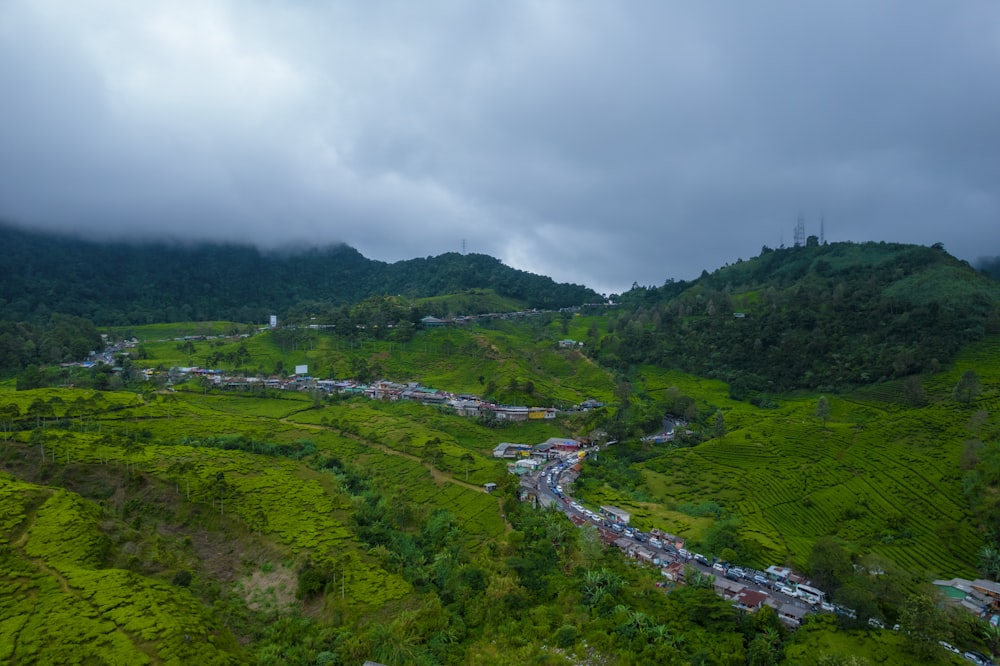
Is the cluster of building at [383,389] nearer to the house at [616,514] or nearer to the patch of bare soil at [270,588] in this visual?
the house at [616,514]

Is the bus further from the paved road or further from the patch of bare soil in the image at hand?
the patch of bare soil

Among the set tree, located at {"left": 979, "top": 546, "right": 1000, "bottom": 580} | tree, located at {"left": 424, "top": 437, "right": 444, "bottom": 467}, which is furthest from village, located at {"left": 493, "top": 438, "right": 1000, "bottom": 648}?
tree, located at {"left": 424, "top": 437, "right": 444, "bottom": 467}

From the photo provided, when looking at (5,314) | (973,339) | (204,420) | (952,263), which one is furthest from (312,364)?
(952,263)

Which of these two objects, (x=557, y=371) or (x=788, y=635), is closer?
(x=788, y=635)

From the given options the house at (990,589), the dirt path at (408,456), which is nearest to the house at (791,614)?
the house at (990,589)

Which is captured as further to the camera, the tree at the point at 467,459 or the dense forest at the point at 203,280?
the dense forest at the point at 203,280

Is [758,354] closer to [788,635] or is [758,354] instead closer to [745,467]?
[745,467]
